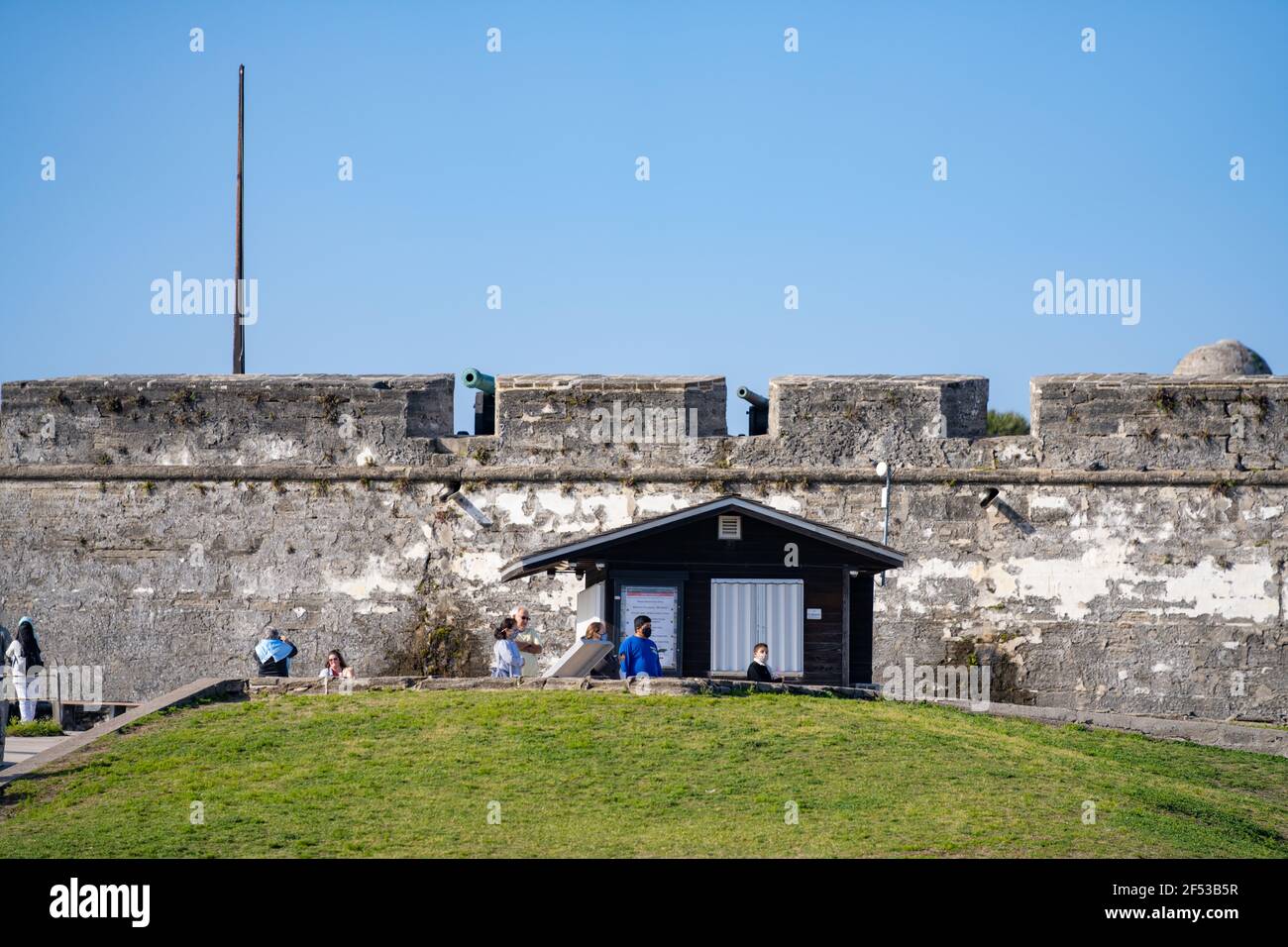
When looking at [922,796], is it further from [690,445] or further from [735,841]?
[690,445]

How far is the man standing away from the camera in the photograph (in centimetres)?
1860

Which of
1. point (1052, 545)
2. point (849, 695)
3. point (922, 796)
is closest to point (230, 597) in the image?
point (849, 695)

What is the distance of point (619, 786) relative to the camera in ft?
41.2

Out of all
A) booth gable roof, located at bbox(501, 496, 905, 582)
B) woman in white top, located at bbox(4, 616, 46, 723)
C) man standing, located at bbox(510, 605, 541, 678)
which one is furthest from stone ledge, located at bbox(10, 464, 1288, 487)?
booth gable roof, located at bbox(501, 496, 905, 582)

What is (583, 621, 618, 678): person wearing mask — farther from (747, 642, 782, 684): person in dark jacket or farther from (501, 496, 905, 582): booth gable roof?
(747, 642, 782, 684): person in dark jacket

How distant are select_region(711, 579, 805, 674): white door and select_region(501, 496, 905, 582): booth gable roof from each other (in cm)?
56

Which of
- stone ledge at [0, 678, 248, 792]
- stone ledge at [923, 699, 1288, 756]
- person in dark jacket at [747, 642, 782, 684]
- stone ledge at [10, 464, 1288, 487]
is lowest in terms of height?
stone ledge at [923, 699, 1288, 756]

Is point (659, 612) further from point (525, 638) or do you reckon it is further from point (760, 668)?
point (525, 638)

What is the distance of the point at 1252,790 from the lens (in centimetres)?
1489

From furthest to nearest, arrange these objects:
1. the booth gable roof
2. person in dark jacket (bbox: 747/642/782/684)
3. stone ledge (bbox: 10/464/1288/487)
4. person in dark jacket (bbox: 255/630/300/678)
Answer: stone ledge (bbox: 10/464/1288/487)
person in dark jacket (bbox: 255/630/300/678)
the booth gable roof
person in dark jacket (bbox: 747/642/782/684)

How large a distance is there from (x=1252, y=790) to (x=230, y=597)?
12092mm

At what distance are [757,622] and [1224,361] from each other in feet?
33.0

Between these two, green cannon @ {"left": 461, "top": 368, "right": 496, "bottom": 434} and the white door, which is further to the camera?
green cannon @ {"left": 461, "top": 368, "right": 496, "bottom": 434}

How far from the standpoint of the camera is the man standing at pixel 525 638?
18.6 m
